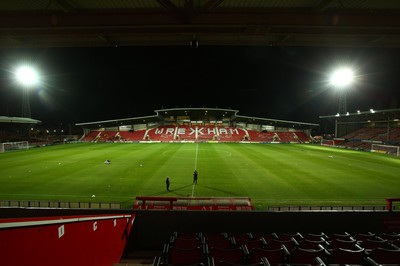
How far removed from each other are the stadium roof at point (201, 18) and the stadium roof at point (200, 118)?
65.7 m

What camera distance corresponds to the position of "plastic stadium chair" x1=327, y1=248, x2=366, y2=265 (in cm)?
413

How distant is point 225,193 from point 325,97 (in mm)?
85673

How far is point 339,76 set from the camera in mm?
51906

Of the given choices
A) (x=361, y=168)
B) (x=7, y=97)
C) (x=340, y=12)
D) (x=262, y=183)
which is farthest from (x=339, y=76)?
(x=7, y=97)

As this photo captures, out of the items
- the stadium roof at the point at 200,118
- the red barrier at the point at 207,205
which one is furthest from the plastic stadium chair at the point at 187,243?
the stadium roof at the point at 200,118

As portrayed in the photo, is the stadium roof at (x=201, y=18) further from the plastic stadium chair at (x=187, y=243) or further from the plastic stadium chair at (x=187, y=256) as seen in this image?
the plastic stadium chair at (x=187, y=243)

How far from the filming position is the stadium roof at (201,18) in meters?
3.79

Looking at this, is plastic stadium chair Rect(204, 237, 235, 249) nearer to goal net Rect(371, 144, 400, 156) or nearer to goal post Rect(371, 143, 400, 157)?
goal post Rect(371, 143, 400, 157)

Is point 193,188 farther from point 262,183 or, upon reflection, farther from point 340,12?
point 340,12

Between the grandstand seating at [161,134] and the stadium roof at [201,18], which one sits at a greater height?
the stadium roof at [201,18]

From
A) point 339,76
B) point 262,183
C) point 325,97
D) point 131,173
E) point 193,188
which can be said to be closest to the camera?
point 193,188

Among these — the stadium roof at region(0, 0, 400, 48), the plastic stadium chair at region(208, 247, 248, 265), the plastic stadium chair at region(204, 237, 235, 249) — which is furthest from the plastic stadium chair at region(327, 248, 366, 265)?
the stadium roof at region(0, 0, 400, 48)

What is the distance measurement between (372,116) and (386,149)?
35.9 feet

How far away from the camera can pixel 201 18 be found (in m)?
3.75
